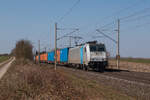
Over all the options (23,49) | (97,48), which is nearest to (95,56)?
(97,48)

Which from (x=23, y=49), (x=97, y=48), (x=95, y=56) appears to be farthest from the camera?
(x=23, y=49)

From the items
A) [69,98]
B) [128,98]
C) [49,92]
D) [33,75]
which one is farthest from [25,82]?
[128,98]

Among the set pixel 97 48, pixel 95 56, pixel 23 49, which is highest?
pixel 23 49

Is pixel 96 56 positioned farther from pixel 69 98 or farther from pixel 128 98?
pixel 69 98

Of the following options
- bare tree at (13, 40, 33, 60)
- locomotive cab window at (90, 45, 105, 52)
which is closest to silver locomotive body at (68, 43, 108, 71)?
locomotive cab window at (90, 45, 105, 52)

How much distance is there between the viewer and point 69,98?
26.0 ft

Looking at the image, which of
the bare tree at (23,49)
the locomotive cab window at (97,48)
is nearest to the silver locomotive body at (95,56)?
the locomotive cab window at (97,48)

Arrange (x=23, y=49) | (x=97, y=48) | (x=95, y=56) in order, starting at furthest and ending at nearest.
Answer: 1. (x=23, y=49)
2. (x=97, y=48)
3. (x=95, y=56)

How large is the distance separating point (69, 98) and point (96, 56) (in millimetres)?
18143

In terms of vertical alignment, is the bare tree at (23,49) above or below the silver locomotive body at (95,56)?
above

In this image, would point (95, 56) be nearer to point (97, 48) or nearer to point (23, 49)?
point (97, 48)

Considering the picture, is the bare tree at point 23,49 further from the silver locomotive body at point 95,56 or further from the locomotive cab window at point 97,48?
the locomotive cab window at point 97,48

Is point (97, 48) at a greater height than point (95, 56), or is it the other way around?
point (97, 48)

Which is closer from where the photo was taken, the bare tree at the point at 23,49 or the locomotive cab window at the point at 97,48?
the locomotive cab window at the point at 97,48
